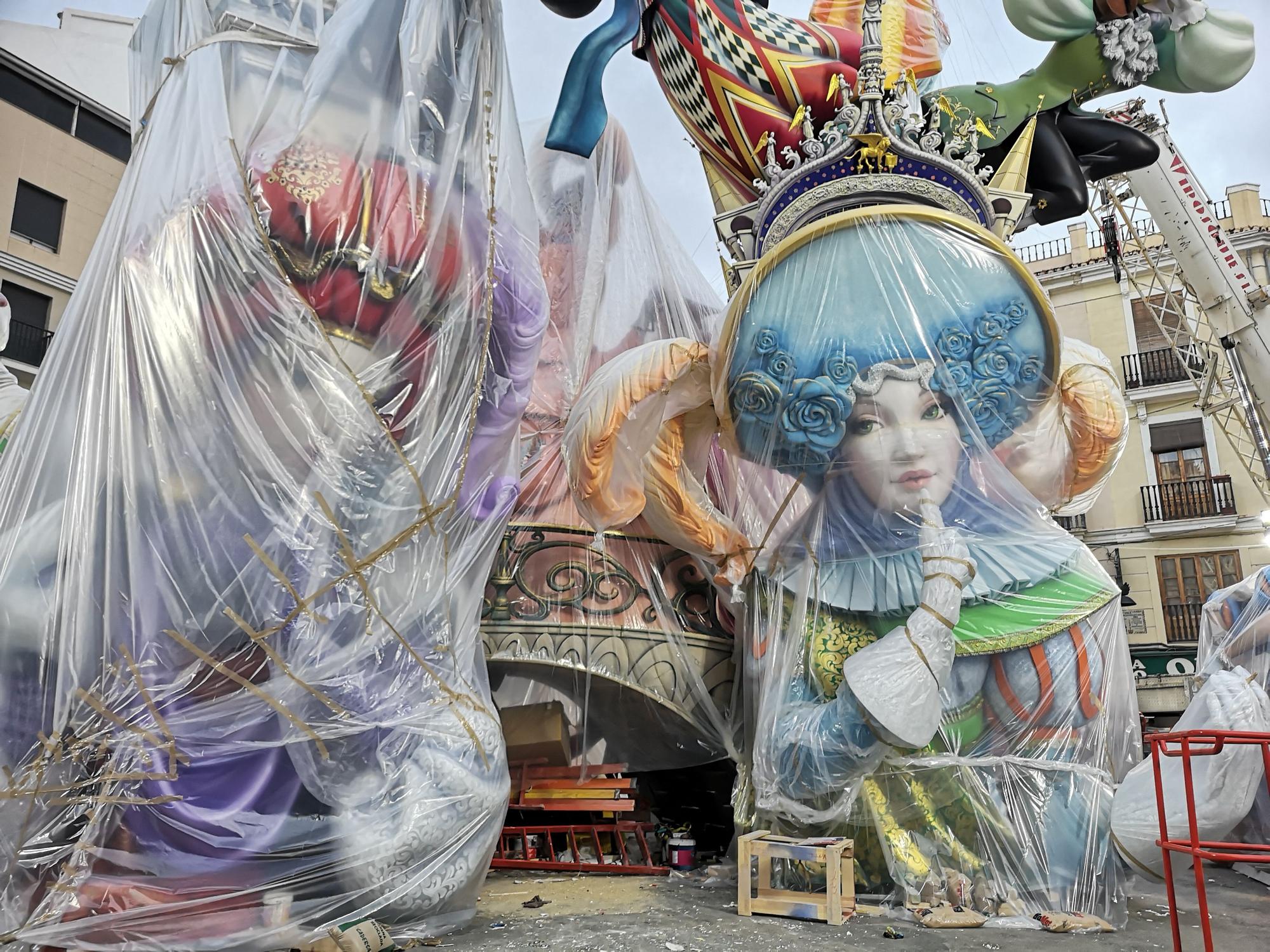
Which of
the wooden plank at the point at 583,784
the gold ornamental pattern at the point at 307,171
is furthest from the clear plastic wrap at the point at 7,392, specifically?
the wooden plank at the point at 583,784

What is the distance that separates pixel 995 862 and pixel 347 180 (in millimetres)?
3915

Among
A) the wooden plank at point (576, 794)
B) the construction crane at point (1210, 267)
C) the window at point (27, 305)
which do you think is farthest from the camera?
the window at point (27, 305)

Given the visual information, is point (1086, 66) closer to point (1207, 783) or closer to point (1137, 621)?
point (1207, 783)

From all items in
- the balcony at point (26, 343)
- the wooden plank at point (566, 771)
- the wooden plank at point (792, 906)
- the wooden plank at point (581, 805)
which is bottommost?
the wooden plank at point (792, 906)

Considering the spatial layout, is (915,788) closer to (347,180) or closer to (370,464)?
(370,464)

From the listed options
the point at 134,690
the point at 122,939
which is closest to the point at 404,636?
the point at 134,690

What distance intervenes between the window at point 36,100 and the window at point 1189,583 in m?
16.3

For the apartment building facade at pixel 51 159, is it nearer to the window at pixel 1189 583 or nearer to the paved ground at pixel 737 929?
the paved ground at pixel 737 929

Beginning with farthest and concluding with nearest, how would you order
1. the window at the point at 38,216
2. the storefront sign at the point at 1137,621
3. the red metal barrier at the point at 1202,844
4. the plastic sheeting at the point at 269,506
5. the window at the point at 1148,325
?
the window at the point at 1148,325
the storefront sign at the point at 1137,621
the window at the point at 38,216
the plastic sheeting at the point at 269,506
the red metal barrier at the point at 1202,844

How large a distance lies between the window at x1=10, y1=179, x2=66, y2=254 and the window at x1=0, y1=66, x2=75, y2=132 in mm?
860

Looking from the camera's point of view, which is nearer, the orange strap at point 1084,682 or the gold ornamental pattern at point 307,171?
the gold ornamental pattern at point 307,171

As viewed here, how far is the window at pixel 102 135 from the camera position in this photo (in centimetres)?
1295

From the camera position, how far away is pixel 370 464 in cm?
420

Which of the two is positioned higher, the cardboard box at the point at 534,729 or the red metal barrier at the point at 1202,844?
the cardboard box at the point at 534,729
